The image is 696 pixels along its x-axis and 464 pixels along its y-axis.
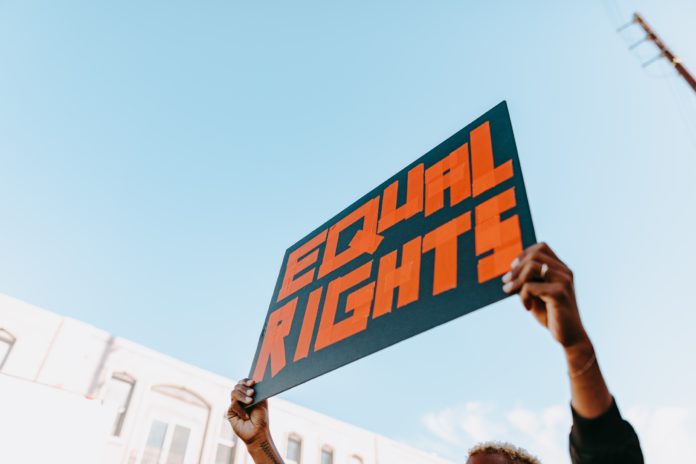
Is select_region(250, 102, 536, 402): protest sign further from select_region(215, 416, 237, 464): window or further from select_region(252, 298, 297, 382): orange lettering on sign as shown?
select_region(215, 416, 237, 464): window

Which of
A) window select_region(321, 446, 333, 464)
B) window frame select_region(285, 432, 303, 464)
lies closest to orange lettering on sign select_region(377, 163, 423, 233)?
window frame select_region(285, 432, 303, 464)

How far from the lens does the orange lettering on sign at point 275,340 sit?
2.43m

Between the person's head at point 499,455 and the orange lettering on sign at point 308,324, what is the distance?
42.4 inches

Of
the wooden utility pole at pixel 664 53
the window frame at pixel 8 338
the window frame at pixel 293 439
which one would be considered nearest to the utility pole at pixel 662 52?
the wooden utility pole at pixel 664 53

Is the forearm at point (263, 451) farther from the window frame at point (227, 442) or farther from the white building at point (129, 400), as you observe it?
the window frame at point (227, 442)

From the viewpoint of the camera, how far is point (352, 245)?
259 cm

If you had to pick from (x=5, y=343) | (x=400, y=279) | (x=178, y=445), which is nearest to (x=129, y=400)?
(x=178, y=445)

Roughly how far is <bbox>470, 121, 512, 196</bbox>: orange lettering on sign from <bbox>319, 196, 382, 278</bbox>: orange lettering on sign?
63 cm

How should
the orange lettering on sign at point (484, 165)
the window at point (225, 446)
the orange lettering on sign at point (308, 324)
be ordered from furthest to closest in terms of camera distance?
the window at point (225, 446)
the orange lettering on sign at point (308, 324)
the orange lettering on sign at point (484, 165)

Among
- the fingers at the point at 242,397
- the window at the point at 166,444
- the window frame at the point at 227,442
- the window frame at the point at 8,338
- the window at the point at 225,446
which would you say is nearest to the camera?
the fingers at the point at 242,397

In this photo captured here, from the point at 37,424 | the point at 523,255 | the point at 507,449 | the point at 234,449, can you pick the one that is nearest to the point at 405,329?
the point at 523,255

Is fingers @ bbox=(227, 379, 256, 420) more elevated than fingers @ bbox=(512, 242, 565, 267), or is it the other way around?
fingers @ bbox=(512, 242, 565, 267)

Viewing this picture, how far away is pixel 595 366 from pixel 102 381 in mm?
13884

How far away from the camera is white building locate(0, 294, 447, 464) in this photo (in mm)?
7875
